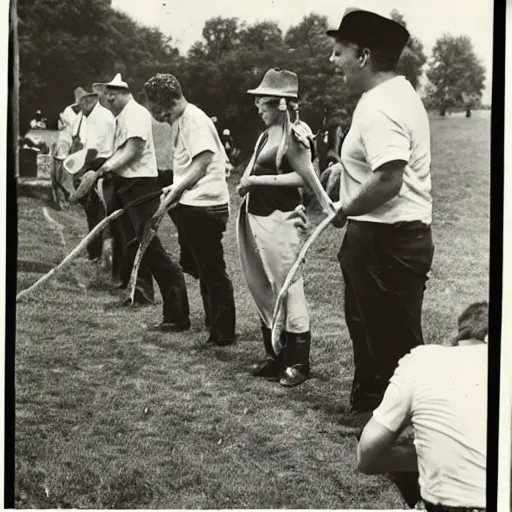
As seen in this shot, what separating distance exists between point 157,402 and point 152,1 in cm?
242

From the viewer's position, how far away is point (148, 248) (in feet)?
19.6

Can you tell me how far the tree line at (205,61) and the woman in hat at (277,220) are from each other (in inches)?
3.7

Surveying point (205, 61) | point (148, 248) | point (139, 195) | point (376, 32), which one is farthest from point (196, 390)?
point (376, 32)

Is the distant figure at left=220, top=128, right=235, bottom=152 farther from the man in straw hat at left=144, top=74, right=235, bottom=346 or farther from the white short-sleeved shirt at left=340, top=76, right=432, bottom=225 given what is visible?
the white short-sleeved shirt at left=340, top=76, right=432, bottom=225

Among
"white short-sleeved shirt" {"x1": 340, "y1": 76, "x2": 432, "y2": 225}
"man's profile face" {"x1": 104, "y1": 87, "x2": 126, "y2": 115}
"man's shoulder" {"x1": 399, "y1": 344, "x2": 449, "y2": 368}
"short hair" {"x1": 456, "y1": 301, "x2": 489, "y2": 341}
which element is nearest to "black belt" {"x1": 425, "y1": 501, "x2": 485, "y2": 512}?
"man's shoulder" {"x1": 399, "y1": 344, "x2": 449, "y2": 368}

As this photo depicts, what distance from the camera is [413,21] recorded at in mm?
5832

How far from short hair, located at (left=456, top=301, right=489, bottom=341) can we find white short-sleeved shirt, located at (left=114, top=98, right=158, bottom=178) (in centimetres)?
206

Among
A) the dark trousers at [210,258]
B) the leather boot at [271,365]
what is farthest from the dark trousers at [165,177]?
the leather boot at [271,365]

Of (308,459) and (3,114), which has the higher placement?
(3,114)

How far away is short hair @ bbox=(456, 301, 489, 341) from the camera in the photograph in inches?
230

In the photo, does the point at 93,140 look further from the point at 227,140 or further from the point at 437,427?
the point at 437,427

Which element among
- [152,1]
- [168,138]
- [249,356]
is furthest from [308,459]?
[152,1]

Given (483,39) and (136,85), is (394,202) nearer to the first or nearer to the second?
(483,39)

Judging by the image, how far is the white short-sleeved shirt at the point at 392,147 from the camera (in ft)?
18.5
